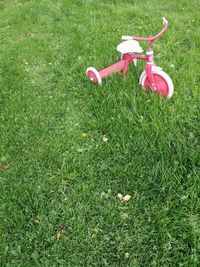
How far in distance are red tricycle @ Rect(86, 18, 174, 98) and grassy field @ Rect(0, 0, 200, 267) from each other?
11cm

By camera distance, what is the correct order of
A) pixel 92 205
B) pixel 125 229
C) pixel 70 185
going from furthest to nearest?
pixel 70 185 < pixel 92 205 < pixel 125 229

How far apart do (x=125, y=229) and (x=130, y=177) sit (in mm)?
507

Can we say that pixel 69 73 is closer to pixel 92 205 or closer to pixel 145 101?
pixel 145 101

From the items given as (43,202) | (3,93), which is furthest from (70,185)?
(3,93)

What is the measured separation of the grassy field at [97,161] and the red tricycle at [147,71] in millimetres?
105

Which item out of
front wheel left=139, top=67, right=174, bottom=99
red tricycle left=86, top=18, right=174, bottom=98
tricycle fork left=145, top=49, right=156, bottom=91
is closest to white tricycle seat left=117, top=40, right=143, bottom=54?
red tricycle left=86, top=18, right=174, bottom=98

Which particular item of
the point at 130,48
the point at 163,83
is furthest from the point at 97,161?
the point at 130,48

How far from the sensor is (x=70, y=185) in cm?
297

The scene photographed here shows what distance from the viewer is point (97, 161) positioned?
3166mm

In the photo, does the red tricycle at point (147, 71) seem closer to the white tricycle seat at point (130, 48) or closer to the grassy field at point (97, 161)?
the white tricycle seat at point (130, 48)

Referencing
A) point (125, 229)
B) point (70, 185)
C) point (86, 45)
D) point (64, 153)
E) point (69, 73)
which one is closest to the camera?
point (125, 229)

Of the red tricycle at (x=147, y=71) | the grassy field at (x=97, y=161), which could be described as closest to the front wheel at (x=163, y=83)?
the red tricycle at (x=147, y=71)

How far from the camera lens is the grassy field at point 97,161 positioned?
8.13 feet

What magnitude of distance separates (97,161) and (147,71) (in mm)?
1161
